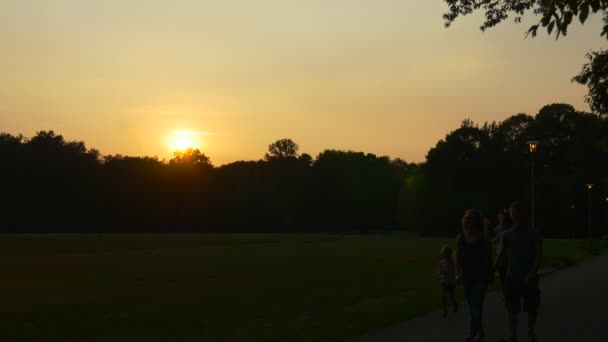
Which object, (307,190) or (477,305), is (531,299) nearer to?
(477,305)

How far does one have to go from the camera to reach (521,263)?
1093 centimetres

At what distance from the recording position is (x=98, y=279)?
92.0 ft

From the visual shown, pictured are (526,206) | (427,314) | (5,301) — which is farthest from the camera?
(5,301)

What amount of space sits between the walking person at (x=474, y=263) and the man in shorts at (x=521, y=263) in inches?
11.2

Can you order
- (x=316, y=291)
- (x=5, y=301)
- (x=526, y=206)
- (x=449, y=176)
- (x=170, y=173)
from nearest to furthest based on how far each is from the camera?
(x=526, y=206)
(x=5, y=301)
(x=316, y=291)
(x=449, y=176)
(x=170, y=173)

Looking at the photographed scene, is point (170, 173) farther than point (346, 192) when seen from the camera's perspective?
No

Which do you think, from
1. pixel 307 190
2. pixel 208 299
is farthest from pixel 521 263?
pixel 307 190

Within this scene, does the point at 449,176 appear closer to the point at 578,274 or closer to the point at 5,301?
the point at 578,274

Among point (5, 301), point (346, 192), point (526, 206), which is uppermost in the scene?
point (346, 192)

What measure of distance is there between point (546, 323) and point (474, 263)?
3.12 m

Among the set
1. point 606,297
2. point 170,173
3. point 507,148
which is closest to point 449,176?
point 507,148

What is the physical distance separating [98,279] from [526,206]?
794 inches

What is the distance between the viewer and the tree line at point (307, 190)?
101 m

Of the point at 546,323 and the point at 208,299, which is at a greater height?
the point at 546,323
